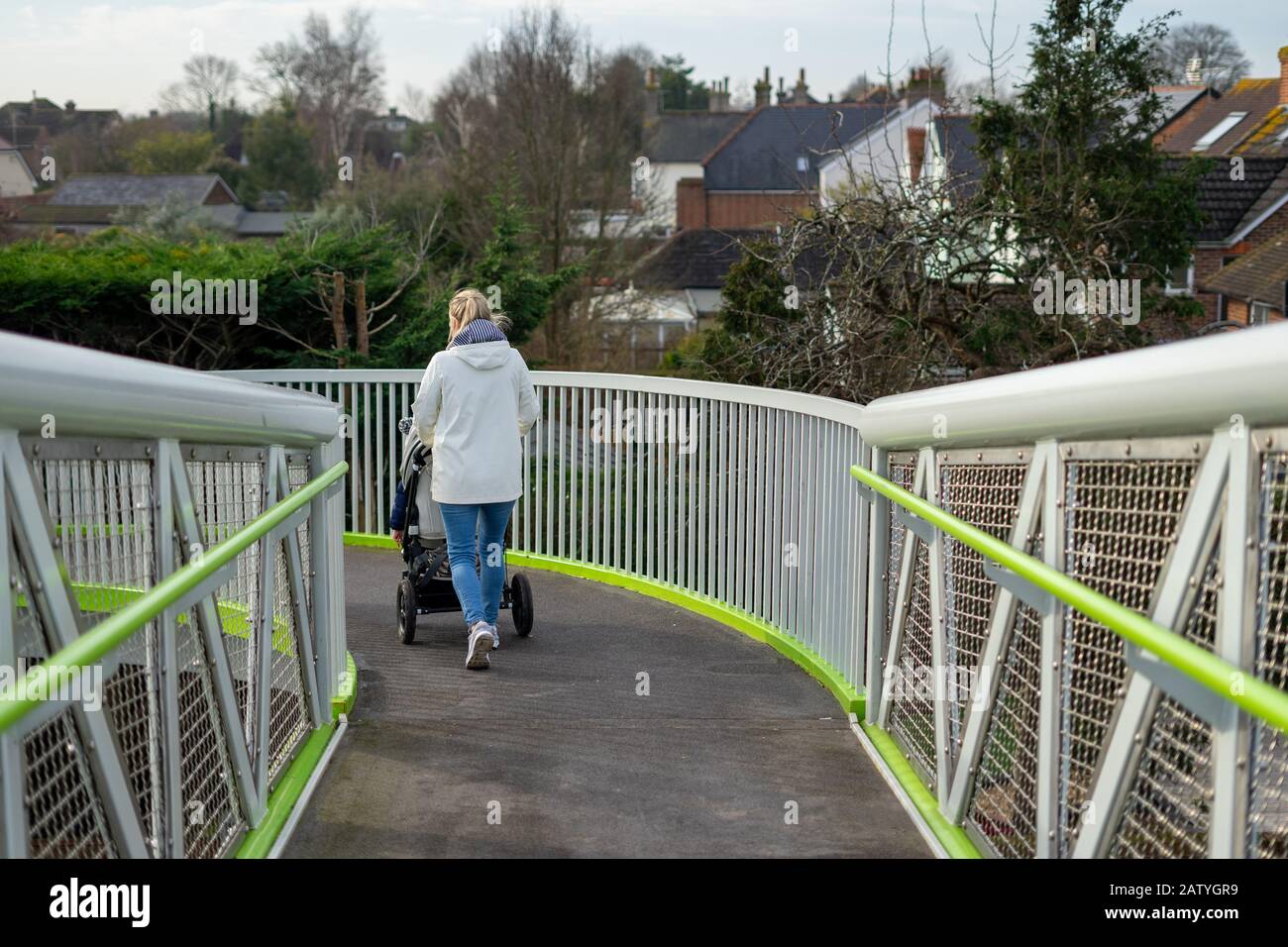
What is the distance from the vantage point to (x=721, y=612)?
8383 millimetres

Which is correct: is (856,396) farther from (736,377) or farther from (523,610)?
(523,610)

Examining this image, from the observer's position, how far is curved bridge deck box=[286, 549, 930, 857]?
4.62 m

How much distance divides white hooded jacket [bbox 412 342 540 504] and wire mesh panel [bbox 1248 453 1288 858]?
16.3ft

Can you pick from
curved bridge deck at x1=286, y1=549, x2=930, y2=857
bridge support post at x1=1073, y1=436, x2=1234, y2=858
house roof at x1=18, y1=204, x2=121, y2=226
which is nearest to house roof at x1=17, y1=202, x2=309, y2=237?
house roof at x1=18, y1=204, x2=121, y2=226

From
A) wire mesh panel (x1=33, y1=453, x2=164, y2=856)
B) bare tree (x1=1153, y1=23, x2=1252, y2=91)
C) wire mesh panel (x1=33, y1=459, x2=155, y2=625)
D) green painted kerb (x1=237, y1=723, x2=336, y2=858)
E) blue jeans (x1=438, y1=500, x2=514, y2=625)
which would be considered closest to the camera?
wire mesh panel (x1=33, y1=459, x2=155, y2=625)

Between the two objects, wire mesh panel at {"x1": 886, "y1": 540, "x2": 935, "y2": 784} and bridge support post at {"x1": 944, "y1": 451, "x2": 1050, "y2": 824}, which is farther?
wire mesh panel at {"x1": 886, "y1": 540, "x2": 935, "y2": 784}

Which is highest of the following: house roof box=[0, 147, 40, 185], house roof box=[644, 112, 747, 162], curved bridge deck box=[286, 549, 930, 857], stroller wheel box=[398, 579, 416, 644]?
house roof box=[644, 112, 747, 162]

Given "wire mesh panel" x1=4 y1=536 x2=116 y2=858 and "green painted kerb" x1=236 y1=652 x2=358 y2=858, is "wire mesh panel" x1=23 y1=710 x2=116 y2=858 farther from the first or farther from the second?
"green painted kerb" x1=236 y1=652 x2=358 y2=858


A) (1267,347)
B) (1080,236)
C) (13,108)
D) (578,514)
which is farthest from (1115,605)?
(13,108)

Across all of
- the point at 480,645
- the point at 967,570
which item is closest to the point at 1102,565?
the point at 967,570

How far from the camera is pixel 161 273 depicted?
565 inches

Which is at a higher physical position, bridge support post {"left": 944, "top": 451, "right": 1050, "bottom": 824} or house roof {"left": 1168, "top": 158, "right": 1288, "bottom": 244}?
house roof {"left": 1168, "top": 158, "right": 1288, "bottom": 244}

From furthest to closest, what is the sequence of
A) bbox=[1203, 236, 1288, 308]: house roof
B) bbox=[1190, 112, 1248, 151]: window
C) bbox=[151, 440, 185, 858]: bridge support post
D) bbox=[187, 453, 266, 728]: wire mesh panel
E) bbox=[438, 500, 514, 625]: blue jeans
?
bbox=[1190, 112, 1248, 151]: window
bbox=[1203, 236, 1288, 308]: house roof
bbox=[438, 500, 514, 625]: blue jeans
bbox=[187, 453, 266, 728]: wire mesh panel
bbox=[151, 440, 185, 858]: bridge support post

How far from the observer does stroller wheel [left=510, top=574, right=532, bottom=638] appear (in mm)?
7883
